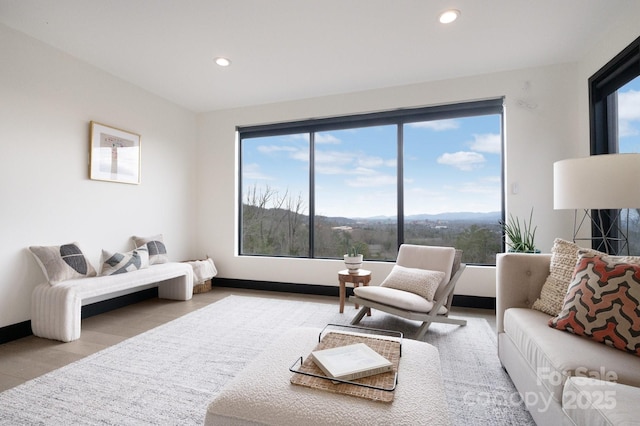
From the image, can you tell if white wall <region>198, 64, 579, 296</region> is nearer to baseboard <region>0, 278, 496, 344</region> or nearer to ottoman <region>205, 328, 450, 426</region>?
baseboard <region>0, 278, 496, 344</region>

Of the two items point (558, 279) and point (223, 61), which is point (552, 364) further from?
point (223, 61)

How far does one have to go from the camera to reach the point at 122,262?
316cm

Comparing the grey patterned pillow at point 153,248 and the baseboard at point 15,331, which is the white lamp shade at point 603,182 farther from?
the baseboard at point 15,331

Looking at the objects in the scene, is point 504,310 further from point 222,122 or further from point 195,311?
point 222,122

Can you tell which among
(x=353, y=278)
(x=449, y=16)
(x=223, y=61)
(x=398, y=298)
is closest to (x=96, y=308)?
(x=353, y=278)

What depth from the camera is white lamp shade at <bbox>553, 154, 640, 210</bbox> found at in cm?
181

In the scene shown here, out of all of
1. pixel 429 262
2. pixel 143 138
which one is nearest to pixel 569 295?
pixel 429 262

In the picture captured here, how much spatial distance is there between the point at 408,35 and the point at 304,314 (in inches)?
117

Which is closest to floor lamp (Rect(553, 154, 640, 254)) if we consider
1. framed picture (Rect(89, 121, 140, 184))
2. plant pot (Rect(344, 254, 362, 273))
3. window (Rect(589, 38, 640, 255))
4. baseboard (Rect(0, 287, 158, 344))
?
window (Rect(589, 38, 640, 255))

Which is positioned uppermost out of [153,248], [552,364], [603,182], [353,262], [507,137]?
[507,137]

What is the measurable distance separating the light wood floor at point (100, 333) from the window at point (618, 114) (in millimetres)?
1423

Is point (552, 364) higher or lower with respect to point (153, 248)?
lower

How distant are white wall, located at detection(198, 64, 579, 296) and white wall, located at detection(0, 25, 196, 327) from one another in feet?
3.01

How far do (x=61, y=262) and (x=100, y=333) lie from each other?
747 mm
